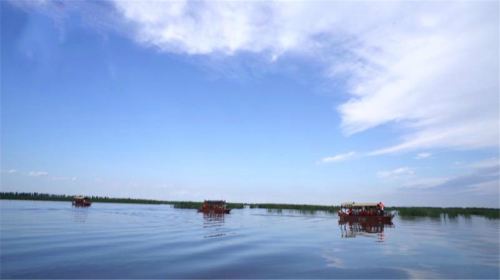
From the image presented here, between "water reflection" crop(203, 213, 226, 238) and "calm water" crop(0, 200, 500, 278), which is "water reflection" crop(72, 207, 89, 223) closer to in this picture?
"water reflection" crop(203, 213, 226, 238)

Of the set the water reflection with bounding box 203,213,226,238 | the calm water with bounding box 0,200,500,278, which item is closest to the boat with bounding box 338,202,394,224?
the water reflection with bounding box 203,213,226,238

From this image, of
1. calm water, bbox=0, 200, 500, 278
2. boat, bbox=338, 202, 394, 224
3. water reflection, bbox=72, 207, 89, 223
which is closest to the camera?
calm water, bbox=0, 200, 500, 278

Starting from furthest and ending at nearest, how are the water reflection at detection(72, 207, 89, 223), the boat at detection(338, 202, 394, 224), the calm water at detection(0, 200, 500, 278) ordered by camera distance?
the boat at detection(338, 202, 394, 224) < the water reflection at detection(72, 207, 89, 223) < the calm water at detection(0, 200, 500, 278)

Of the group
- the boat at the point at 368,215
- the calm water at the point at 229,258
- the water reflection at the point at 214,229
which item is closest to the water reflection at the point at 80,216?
the water reflection at the point at 214,229

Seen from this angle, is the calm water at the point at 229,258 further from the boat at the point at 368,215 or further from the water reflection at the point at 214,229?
the boat at the point at 368,215

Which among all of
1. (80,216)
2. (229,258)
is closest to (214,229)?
(229,258)

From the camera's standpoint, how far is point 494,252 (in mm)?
28188

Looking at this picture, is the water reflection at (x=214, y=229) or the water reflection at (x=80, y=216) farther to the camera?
the water reflection at (x=80, y=216)

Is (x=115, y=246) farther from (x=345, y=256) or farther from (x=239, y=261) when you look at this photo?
(x=345, y=256)

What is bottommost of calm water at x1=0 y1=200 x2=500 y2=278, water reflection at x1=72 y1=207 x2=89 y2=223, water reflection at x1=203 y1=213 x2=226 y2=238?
calm water at x1=0 y1=200 x2=500 y2=278

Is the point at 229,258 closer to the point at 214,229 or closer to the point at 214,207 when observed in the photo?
the point at 214,229

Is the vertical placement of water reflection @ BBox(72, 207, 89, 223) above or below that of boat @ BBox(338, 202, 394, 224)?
below

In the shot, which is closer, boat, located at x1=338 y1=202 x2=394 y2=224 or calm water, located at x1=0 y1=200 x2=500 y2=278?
calm water, located at x1=0 y1=200 x2=500 y2=278

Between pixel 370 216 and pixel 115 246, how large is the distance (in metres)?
45.1
